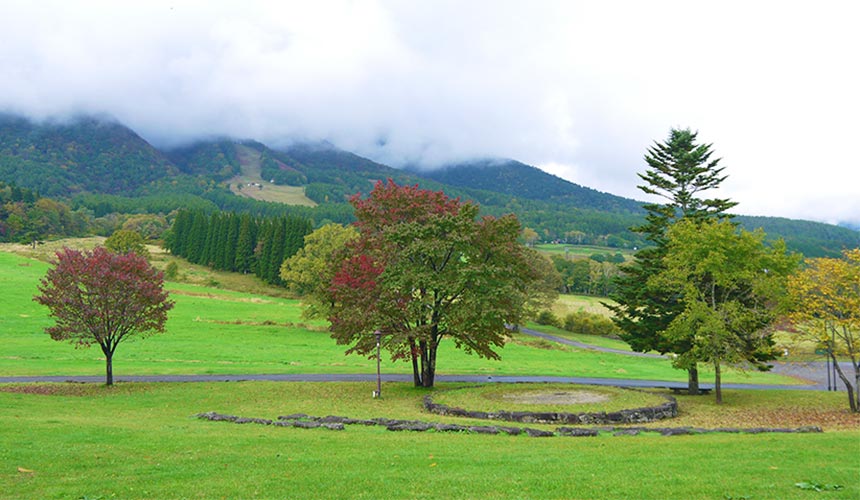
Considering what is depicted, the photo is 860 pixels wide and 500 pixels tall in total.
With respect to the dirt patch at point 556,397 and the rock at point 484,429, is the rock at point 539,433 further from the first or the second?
the dirt patch at point 556,397

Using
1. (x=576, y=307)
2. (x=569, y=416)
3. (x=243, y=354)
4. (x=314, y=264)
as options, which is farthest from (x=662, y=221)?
(x=576, y=307)

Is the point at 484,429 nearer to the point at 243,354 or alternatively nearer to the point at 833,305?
the point at 833,305

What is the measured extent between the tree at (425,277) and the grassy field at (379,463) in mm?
13319

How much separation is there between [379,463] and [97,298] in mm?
28338

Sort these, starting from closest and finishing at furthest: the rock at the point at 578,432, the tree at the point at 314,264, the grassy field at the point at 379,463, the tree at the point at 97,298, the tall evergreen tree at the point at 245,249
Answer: the grassy field at the point at 379,463
the rock at the point at 578,432
the tree at the point at 97,298
the tree at the point at 314,264
the tall evergreen tree at the point at 245,249

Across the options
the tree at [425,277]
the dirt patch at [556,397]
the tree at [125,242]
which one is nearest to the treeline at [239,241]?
the tree at [125,242]

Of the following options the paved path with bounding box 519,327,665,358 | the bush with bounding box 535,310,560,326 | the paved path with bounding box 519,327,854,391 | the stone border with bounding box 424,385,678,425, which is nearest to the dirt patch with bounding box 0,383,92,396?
the stone border with bounding box 424,385,678,425

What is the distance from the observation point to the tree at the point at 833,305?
95.4 feet

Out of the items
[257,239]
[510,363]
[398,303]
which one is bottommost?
[510,363]

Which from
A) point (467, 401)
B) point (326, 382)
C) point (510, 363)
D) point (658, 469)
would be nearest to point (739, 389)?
point (510, 363)

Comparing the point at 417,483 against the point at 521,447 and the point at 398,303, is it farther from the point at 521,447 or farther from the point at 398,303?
the point at 398,303

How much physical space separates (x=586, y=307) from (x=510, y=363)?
61719 mm

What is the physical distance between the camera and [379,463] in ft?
48.9

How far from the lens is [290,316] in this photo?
81.3 metres
